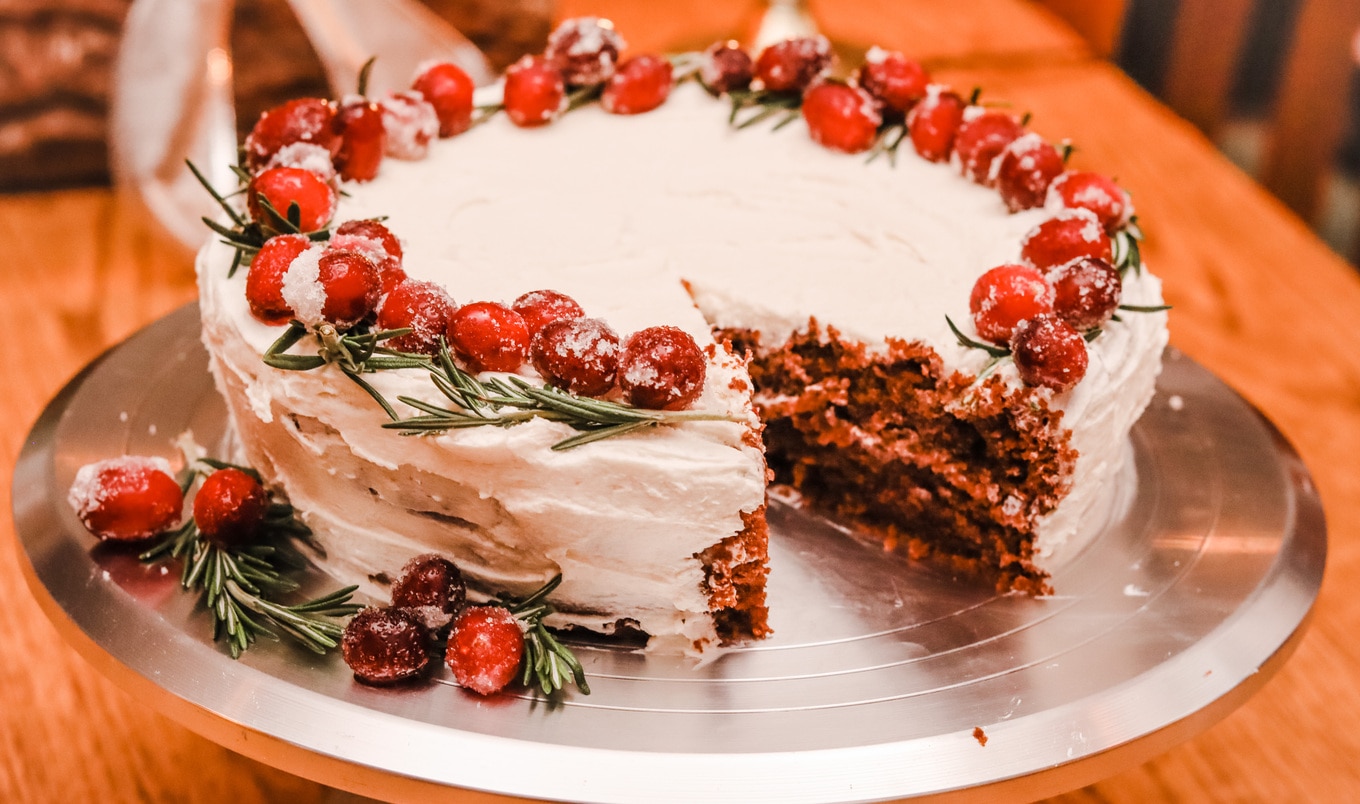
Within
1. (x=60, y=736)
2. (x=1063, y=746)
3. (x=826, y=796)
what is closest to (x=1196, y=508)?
(x=1063, y=746)

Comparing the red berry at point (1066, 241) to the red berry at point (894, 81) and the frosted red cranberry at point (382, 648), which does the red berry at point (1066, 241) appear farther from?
the frosted red cranberry at point (382, 648)

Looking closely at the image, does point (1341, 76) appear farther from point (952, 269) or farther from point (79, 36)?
point (79, 36)

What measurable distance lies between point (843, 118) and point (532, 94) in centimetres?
70

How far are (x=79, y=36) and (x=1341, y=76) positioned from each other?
174 inches

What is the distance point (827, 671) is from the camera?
1.85 metres

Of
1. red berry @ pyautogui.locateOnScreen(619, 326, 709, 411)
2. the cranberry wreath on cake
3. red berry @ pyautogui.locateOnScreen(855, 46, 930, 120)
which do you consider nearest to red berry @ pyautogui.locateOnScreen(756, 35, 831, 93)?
the cranberry wreath on cake

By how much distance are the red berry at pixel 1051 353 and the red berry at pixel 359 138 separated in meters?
1.32

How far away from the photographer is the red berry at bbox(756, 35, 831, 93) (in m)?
2.81

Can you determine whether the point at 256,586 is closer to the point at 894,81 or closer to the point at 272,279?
Answer: the point at 272,279

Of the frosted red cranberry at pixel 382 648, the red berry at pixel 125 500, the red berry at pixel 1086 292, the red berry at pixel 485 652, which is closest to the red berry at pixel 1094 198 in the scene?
the red berry at pixel 1086 292

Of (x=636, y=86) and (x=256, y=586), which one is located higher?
(x=636, y=86)

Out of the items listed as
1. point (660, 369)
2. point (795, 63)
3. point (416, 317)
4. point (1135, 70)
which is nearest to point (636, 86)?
point (795, 63)

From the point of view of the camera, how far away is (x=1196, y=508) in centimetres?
225

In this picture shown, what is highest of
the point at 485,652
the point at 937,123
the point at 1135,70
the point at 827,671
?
the point at 937,123
